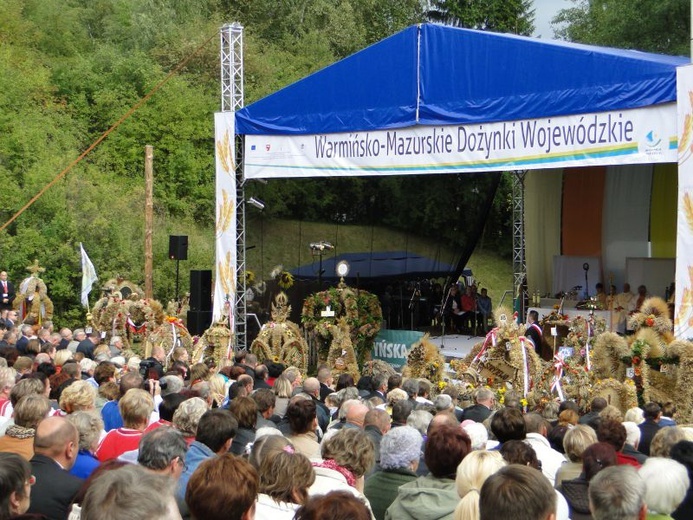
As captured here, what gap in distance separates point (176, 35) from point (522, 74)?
75.6 feet

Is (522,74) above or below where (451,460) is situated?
above

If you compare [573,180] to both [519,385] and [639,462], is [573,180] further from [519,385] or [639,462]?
[639,462]

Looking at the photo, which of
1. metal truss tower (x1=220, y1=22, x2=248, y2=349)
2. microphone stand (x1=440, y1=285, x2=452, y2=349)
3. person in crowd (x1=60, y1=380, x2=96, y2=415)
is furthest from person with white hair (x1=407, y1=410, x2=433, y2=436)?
microphone stand (x1=440, y1=285, x2=452, y2=349)

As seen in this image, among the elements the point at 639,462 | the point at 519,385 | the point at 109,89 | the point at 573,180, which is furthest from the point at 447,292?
the point at 639,462

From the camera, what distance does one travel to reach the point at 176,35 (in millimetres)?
35531

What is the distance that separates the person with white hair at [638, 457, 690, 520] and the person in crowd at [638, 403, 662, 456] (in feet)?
9.20

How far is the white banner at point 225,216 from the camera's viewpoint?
17.8m

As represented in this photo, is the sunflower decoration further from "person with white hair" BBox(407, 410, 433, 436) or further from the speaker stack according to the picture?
"person with white hair" BBox(407, 410, 433, 436)

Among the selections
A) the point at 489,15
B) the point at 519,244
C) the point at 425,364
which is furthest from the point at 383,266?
the point at 489,15

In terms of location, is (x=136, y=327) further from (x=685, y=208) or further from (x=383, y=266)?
(x=685, y=208)

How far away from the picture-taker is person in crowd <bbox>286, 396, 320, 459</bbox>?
5.68 meters

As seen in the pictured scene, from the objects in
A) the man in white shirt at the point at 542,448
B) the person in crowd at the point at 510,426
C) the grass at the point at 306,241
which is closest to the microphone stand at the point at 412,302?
the grass at the point at 306,241

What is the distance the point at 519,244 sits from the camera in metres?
21.7

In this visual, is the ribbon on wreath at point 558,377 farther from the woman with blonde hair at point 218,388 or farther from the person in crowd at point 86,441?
the person in crowd at point 86,441
